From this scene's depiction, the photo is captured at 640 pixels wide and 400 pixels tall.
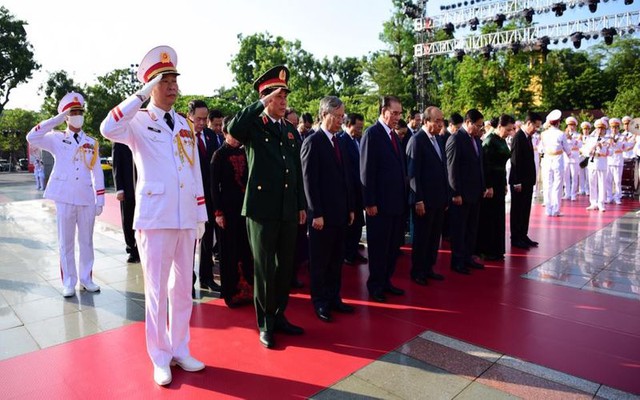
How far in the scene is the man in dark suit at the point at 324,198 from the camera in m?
3.76

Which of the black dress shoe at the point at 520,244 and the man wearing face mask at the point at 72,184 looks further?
the black dress shoe at the point at 520,244

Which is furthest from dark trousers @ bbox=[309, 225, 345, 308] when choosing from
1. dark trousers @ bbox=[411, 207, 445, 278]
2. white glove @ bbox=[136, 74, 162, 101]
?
white glove @ bbox=[136, 74, 162, 101]

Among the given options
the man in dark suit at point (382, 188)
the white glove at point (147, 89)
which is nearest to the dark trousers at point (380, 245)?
the man in dark suit at point (382, 188)

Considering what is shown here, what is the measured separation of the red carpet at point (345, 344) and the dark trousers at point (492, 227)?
1112mm

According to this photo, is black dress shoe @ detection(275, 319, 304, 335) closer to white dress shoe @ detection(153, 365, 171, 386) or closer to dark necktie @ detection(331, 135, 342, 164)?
white dress shoe @ detection(153, 365, 171, 386)

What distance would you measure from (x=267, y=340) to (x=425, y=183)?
246 centimetres

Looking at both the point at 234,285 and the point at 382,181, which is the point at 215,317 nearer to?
the point at 234,285

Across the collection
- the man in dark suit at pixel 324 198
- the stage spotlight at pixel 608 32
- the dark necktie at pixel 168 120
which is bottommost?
the man in dark suit at pixel 324 198

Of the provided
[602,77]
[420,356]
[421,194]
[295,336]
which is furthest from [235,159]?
[602,77]

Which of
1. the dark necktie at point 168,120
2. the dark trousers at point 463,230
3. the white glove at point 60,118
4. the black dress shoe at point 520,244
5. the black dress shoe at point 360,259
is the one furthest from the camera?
the black dress shoe at point 520,244

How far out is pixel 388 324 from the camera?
365 centimetres

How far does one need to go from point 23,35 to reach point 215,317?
35385 mm

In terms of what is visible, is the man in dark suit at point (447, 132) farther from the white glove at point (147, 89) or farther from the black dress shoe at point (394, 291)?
the white glove at point (147, 89)

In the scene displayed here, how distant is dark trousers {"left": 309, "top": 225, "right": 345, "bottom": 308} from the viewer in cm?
381
